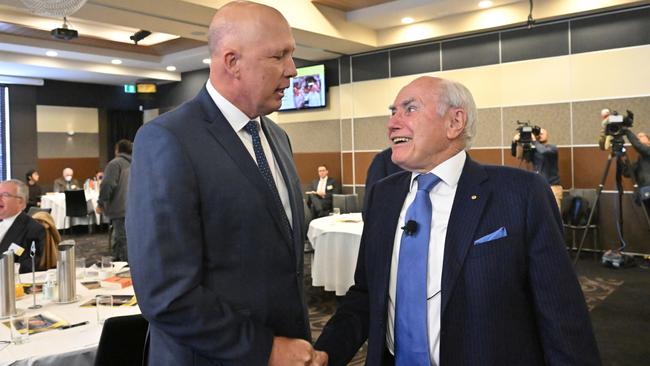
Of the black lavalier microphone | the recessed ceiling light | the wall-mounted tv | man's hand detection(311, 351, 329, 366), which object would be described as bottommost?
man's hand detection(311, 351, 329, 366)

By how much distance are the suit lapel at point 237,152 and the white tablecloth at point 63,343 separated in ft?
4.03

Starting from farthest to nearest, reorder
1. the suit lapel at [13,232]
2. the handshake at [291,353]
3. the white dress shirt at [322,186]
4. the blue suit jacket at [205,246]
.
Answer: the white dress shirt at [322,186]
the suit lapel at [13,232]
the handshake at [291,353]
the blue suit jacket at [205,246]

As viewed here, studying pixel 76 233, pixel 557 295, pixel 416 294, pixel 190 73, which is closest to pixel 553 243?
pixel 557 295

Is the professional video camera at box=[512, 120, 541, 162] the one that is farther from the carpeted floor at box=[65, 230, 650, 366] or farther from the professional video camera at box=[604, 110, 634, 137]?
the carpeted floor at box=[65, 230, 650, 366]

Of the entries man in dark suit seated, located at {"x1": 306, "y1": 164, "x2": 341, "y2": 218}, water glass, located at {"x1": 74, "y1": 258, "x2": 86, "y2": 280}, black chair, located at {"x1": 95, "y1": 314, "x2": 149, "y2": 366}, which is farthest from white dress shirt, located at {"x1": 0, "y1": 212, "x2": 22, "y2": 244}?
man in dark suit seated, located at {"x1": 306, "y1": 164, "x2": 341, "y2": 218}

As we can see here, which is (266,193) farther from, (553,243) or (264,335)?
(553,243)

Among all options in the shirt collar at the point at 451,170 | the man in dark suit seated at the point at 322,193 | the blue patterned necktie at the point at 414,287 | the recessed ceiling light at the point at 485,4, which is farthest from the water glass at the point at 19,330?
the recessed ceiling light at the point at 485,4

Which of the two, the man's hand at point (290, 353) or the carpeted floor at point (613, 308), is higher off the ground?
the man's hand at point (290, 353)

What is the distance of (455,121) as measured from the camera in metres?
1.58

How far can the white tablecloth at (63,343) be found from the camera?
6.60ft

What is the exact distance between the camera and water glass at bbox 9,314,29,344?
7.03ft

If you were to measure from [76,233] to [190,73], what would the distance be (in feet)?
14.3

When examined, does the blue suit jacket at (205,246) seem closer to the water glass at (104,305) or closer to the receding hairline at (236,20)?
the receding hairline at (236,20)

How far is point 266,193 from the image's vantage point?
1385 mm
